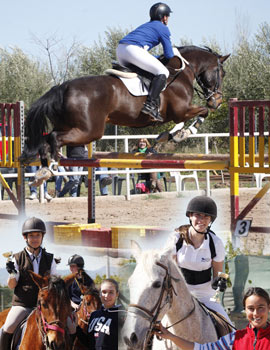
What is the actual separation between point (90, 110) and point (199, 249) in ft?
13.6

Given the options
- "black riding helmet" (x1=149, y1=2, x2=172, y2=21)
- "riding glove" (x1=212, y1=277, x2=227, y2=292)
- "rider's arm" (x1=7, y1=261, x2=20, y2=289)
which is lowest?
"rider's arm" (x1=7, y1=261, x2=20, y2=289)

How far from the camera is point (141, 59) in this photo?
24.6 feet

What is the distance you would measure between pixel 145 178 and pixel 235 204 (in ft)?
21.0

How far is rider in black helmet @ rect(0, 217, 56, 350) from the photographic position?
4004mm

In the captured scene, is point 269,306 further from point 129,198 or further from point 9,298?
point 129,198

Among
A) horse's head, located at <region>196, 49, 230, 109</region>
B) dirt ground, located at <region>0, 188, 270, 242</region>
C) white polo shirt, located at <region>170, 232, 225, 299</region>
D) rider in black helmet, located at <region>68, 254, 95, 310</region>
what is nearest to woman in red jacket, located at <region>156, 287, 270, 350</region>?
white polo shirt, located at <region>170, 232, 225, 299</region>

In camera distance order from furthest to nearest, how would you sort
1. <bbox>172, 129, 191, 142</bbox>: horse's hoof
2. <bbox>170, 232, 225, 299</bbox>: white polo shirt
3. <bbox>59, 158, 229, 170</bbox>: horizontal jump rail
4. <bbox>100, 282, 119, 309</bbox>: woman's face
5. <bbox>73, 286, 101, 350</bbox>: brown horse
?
<bbox>172, 129, 191, 142</bbox>: horse's hoof, <bbox>59, 158, 229, 170</bbox>: horizontal jump rail, <bbox>73, 286, 101, 350</bbox>: brown horse, <bbox>100, 282, 119, 309</bbox>: woman's face, <bbox>170, 232, 225, 299</bbox>: white polo shirt

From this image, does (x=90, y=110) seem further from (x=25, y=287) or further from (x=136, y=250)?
(x=136, y=250)

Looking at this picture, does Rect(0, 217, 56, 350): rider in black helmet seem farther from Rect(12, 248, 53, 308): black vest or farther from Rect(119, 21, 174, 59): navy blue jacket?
Rect(119, 21, 174, 59): navy blue jacket

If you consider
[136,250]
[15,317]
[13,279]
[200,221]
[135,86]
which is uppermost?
[135,86]

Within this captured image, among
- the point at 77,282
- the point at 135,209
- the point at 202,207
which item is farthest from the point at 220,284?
the point at 135,209

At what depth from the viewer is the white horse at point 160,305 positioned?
110 inches

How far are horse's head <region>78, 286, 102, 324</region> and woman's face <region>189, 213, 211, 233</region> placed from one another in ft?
3.91

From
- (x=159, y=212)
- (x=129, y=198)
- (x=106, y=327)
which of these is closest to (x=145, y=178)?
(x=129, y=198)
